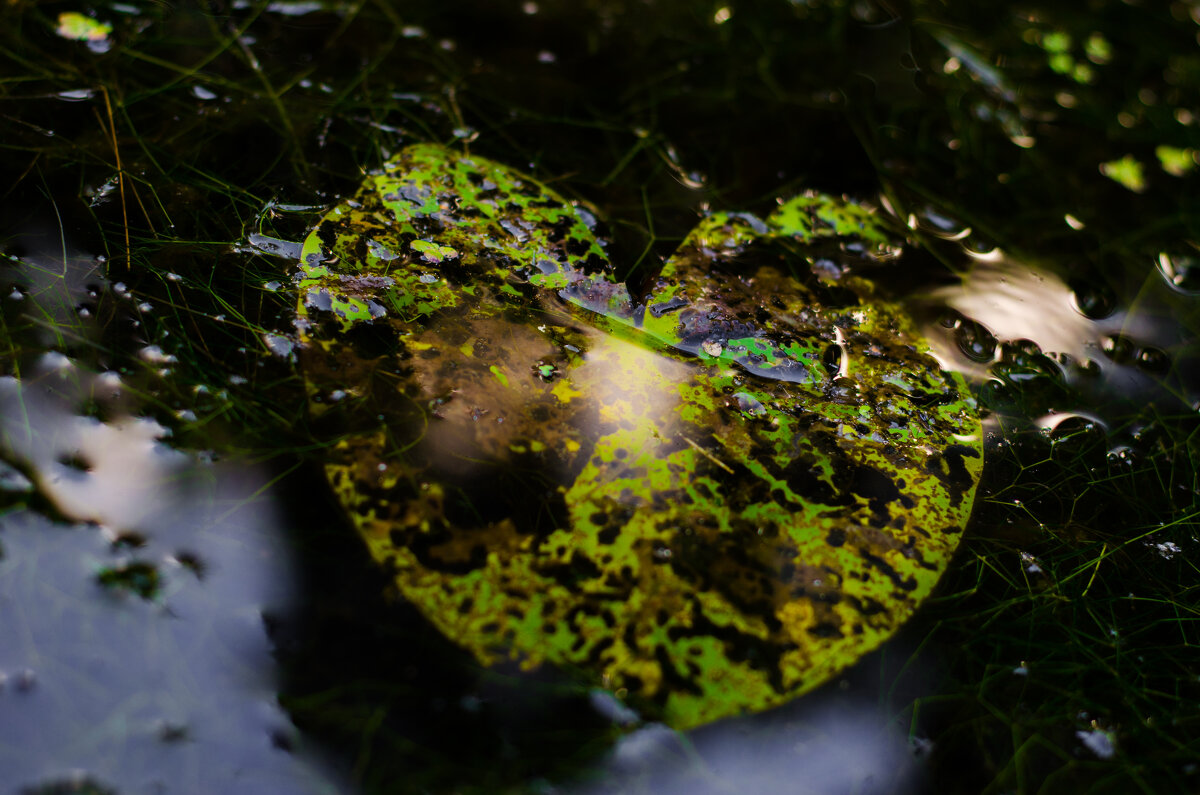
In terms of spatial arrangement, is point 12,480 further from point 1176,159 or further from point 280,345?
point 1176,159

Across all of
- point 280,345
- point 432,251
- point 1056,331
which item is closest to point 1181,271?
point 1056,331

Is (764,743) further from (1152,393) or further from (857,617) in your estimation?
(1152,393)

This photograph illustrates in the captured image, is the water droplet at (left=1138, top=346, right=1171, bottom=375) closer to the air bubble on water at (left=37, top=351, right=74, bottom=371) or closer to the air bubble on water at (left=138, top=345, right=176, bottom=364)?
the air bubble on water at (left=138, top=345, right=176, bottom=364)

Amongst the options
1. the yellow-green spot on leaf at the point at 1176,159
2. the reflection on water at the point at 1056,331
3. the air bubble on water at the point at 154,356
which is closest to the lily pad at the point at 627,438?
the reflection on water at the point at 1056,331

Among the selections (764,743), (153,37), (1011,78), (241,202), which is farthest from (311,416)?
(1011,78)

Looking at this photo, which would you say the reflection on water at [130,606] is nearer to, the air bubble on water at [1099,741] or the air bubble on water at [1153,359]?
the air bubble on water at [1099,741]
